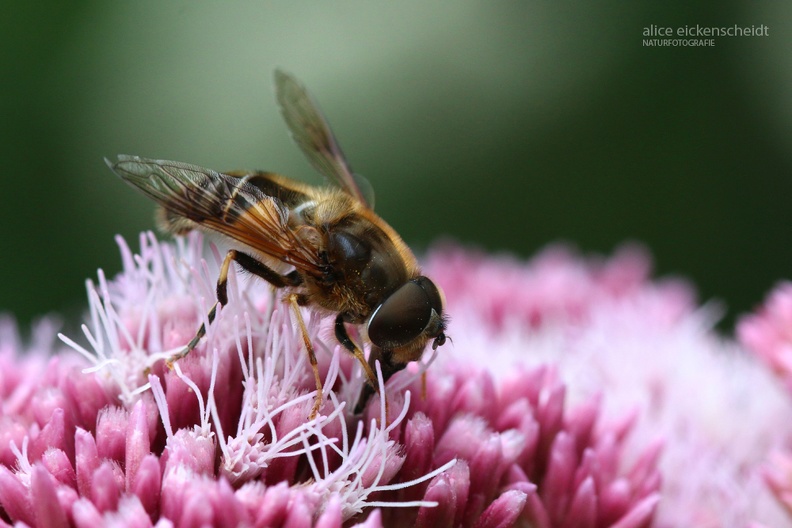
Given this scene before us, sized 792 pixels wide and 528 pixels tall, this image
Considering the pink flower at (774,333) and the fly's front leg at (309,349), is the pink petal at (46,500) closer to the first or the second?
the fly's front leg at (309,349)

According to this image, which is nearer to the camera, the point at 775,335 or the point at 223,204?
the point at 223,204

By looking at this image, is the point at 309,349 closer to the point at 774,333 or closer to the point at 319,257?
the point at 319,257

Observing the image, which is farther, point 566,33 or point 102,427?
point 566,33

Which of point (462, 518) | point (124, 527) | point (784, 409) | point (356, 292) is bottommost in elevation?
point (784, 409)

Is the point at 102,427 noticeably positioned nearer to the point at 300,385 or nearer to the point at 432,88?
the point at 300,385

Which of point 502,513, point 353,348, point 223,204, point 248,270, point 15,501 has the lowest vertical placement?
point 502,513

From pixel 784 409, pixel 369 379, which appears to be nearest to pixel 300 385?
pixel 369 379

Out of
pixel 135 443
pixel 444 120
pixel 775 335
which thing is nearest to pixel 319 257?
pixel 135 443
